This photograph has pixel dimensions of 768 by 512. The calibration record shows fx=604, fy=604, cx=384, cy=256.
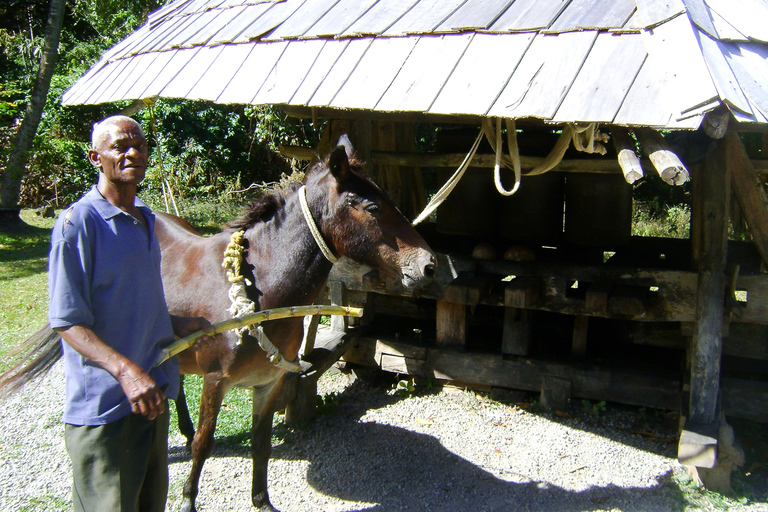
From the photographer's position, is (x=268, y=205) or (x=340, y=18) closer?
(x=268, y=205)

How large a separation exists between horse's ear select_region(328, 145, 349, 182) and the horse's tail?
156 centimetres

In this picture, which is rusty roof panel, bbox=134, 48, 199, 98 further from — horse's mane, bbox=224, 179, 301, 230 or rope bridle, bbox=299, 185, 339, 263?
rope bridle, bbox=299, 185, 339, 263

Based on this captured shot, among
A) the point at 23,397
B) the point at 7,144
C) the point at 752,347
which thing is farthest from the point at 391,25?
the point at 7,144

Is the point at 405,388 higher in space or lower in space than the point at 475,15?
lower

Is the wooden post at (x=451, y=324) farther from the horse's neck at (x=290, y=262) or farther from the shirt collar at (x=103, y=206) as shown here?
the shirt collar at (x=103, y=206)

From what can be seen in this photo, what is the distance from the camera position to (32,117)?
11.7 metres

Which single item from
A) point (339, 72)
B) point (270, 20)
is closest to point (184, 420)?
point (339, 72)

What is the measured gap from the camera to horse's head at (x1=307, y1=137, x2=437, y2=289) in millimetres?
3000

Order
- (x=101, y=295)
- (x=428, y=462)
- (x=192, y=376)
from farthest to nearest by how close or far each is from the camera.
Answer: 1. (x=192, y=376)
2. (x=428, y=462)
3. (x=101, y=295)

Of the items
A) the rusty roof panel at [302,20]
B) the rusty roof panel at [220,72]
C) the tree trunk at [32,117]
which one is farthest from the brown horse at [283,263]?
the tree trunk at [32,117]

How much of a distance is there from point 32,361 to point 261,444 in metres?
1.35

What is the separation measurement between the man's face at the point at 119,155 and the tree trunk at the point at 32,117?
10977mm

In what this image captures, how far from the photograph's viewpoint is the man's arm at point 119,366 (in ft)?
6.68

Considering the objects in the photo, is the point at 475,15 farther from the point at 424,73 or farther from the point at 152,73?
the point at 152,73
